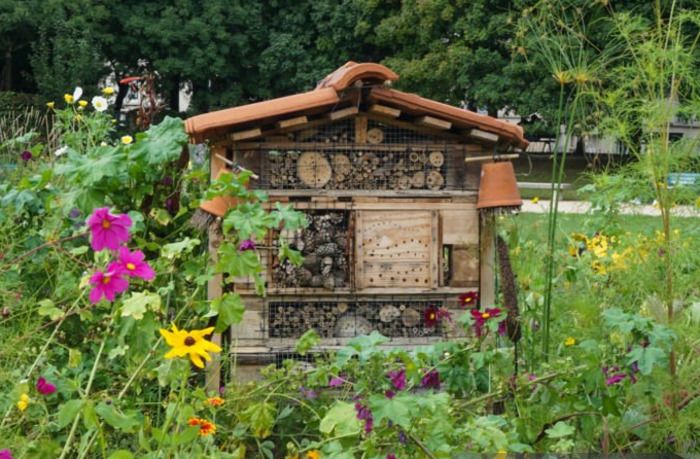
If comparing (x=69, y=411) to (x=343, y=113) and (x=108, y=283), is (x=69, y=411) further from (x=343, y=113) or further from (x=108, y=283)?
(x=343, y=113)

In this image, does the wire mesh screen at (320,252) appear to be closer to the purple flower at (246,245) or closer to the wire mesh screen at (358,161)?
the wire mesh screen at (358,161)

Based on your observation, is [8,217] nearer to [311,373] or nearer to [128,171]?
[128,171]

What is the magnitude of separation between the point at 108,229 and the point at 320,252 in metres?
1.47

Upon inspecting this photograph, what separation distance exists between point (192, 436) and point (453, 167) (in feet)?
6.06

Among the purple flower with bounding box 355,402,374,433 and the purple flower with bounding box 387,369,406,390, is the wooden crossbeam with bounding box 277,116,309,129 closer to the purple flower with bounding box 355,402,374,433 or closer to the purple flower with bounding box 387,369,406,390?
the purple flower with bounding box 387,369,406,390

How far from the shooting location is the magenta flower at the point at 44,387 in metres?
2.88

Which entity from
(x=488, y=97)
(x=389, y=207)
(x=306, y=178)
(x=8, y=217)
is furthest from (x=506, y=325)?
(x=488, y=97)

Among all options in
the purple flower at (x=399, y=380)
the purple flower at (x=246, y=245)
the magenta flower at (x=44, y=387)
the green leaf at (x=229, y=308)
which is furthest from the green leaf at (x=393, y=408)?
the magenta flower at (x=44, y=387)

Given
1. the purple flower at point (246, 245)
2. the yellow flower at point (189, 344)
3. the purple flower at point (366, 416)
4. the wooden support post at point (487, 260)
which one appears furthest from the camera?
the wooden support post at point (487, 260)

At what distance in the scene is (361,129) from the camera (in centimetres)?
408

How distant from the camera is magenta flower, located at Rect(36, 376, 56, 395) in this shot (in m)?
2.88

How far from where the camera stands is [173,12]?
3027cm

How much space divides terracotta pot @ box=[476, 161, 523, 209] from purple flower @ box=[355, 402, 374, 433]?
1.37 m

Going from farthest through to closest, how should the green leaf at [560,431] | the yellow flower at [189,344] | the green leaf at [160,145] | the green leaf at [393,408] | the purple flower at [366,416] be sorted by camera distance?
the green leaf at [160,145] < the green leaf at [560,431] < the purple flower at [366,416] < the green leaf at [393,408] < the yellow flower at [189,344]
